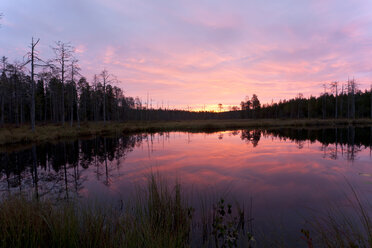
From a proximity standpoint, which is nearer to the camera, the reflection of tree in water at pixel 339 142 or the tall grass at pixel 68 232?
the tall grass at pixel 68 232

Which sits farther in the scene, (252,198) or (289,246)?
(252,198)

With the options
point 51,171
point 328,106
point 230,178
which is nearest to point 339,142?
point 230,178

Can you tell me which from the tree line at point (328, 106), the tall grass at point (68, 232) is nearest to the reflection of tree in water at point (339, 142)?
the tall grass at point (68, 232)

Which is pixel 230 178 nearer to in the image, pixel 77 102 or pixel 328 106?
pixel 77 102

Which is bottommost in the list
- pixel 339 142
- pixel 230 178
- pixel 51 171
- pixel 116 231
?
pixel 230 178

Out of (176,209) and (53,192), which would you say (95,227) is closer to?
(176,209)

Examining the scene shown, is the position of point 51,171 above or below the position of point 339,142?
below

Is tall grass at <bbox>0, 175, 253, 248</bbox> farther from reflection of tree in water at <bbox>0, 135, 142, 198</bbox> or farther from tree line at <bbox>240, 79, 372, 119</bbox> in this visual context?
tree line at <bbox>240, 79, 372, 119</bbox>

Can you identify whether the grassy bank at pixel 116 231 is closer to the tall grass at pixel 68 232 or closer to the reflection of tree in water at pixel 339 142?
the tall grass at pixel 68 232

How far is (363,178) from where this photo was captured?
827 centimetres

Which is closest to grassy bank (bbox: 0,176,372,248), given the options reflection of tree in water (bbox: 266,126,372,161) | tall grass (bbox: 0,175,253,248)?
tall grass (bbox: 0,175,253,248)

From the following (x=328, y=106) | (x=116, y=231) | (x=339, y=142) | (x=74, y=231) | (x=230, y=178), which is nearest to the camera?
(x=74, y=231)

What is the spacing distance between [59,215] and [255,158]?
1224 centimetres

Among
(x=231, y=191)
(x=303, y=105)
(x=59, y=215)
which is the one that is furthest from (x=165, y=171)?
(x=303, y=105)
